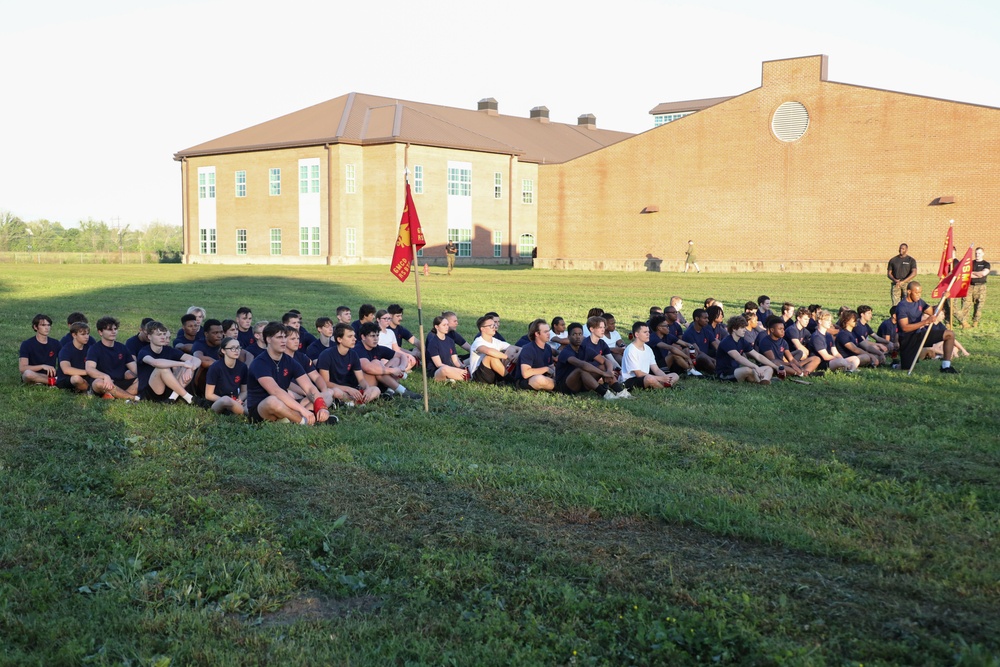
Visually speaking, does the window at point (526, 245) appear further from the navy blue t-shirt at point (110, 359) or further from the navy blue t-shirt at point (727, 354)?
the navy blue t-shirt at point (110, 359)

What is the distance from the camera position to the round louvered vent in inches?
1663

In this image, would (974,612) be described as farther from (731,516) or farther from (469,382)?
(469,382)

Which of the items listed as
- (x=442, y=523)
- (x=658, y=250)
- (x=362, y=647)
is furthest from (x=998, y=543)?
(x=658, y=250)

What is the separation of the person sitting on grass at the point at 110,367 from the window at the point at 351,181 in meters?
45.6

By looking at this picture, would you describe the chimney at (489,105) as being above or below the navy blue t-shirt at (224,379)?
above

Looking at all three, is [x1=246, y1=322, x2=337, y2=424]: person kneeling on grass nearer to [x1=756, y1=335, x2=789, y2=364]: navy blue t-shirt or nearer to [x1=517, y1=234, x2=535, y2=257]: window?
[x1=756, y1=335, x2=789, y2=364]: navy blue t-shirt

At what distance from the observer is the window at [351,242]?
56281 millimetres

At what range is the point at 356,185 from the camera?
55.8m

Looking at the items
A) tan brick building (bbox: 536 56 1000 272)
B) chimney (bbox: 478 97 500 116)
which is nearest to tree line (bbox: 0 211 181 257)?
chimney (bbox: 478 97 500 116)

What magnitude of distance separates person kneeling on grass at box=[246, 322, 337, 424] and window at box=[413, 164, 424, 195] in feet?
155

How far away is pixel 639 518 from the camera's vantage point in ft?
21.4

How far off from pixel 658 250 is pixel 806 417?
38.1 metres

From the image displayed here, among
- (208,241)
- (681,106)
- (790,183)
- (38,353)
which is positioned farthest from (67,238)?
(38,353)

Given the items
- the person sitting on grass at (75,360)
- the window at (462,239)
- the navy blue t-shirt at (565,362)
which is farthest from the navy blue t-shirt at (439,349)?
the window at (462,239)
